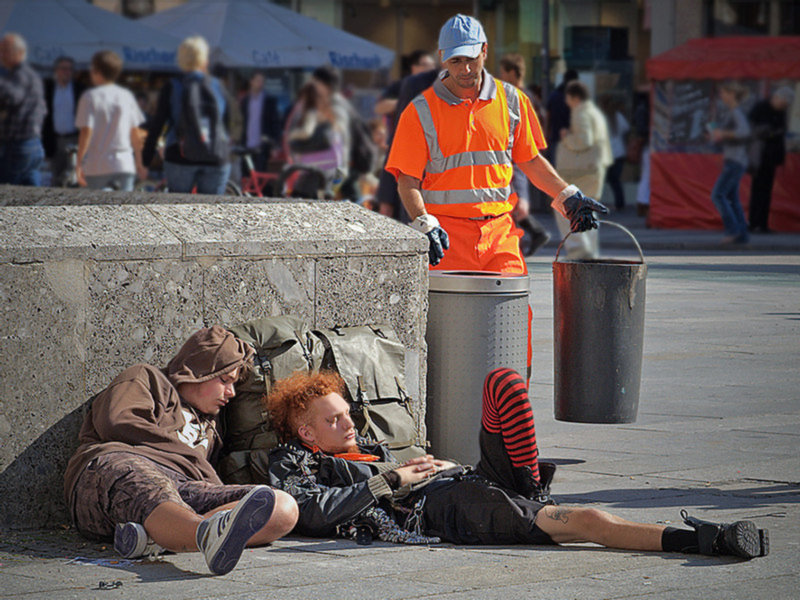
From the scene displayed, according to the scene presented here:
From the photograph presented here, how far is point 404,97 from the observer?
10.2 m

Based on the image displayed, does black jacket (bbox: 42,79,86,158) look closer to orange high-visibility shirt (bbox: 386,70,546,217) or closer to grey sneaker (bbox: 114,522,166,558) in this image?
orange high-visibility shirt (bbox: 386,70,546,217)

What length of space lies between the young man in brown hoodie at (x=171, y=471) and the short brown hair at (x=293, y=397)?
0.55ft

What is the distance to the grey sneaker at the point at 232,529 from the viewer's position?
15.2 ft

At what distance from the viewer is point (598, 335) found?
652cm

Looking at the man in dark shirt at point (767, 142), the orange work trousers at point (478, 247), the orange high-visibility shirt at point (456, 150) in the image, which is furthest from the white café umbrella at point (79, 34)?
the orange work trousers at point (478, 247)

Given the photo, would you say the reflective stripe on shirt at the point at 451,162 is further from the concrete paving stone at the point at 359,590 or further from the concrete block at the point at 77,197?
the concrete paving stone at the point at 359,590

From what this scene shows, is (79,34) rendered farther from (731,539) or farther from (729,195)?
(731,539)

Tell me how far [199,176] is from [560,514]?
8057 mm

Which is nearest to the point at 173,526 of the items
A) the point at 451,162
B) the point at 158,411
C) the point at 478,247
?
the point at 158,411

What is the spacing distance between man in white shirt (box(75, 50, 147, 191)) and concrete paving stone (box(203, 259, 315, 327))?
7953 mm

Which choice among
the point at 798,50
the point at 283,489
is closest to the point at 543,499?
the point at 283,489

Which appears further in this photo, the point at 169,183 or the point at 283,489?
the point at 169,183

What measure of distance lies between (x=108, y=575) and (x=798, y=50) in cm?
1744

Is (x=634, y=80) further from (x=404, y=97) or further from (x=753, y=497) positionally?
(x=753, y=497)
